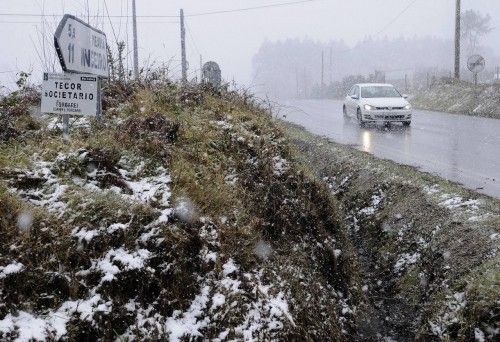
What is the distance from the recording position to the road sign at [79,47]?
444cm

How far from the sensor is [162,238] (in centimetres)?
373

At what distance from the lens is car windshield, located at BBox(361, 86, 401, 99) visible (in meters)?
17.6

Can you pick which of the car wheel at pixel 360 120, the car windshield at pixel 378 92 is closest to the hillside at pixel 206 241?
the car wheel at pixel 360 120

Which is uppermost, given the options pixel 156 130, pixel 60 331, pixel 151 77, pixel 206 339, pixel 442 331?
pixel 151 77

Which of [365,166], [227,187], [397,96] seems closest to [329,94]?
[397,96]

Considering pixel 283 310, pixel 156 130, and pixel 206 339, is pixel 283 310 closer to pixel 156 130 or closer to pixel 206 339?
pixel 206 339

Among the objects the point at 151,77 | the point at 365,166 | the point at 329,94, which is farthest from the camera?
the point at 329,94

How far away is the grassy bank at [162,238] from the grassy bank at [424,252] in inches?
22.7

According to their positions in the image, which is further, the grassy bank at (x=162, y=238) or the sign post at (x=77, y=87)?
the sign post at (x=77, y=87)

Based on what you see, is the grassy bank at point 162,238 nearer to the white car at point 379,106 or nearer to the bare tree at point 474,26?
the white car at point 379,106

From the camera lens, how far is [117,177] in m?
4.29

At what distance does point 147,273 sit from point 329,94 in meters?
63.0

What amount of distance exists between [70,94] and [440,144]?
9.73m

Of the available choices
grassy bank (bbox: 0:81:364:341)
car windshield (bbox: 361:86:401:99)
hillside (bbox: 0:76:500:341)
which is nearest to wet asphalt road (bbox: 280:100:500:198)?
car windshield (bbox: 361:86:401:99)
